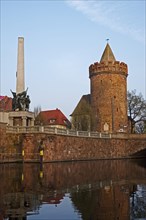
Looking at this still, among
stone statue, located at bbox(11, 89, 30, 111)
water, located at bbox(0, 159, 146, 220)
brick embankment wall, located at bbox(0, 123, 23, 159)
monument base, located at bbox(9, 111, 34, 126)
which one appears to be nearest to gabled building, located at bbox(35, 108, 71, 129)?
monument base, located at bbox(9, 111, 34, 126)

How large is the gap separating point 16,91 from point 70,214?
24224mm

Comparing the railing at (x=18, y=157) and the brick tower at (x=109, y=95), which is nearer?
the railing at (x=18, y=157)

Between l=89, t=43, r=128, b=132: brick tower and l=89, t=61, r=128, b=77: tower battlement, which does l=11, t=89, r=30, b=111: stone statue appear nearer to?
l=89, t=43, r=128, b=132: brick tower

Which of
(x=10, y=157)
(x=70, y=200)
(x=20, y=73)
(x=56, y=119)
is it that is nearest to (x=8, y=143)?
(x=10, y=157)

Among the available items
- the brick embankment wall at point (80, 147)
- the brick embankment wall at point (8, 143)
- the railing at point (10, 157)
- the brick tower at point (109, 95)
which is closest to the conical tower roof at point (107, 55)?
the brick tower at point (109, 95)

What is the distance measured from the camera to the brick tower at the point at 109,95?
52.3 metres

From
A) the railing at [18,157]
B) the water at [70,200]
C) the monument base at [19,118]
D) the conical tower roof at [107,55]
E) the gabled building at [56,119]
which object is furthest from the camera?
the gabled building at [56,119]

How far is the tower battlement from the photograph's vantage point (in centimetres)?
5344

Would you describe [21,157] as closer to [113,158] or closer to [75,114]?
[113,158]

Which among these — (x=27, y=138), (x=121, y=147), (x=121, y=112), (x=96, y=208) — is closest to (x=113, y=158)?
(x=121, y=147)

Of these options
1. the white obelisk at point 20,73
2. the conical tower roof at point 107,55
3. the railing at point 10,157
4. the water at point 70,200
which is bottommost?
the water at point 70,200

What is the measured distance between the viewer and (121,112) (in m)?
52.8

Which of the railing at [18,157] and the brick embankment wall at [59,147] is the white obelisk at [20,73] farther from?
the railing at [18,157]

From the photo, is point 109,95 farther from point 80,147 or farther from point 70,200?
point 70,200
